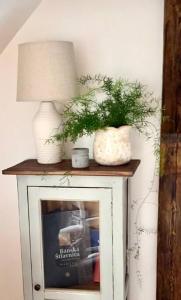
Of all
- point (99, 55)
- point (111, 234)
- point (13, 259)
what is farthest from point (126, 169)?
point (13, 259)

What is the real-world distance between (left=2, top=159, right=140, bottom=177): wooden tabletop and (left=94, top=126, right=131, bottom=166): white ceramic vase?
3 centimetres

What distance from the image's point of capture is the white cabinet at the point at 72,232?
4.25 feet

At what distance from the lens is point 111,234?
131 centimetres

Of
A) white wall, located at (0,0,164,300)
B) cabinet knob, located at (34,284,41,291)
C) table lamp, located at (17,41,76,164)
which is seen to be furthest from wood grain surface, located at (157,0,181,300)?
cabinet knob, located at (34,284,41,291)

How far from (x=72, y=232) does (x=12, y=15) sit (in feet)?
3.24

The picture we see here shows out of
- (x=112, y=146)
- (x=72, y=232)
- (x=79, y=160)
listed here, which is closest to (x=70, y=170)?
(x=79, y=160)

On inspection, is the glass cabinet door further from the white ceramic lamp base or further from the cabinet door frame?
the white ceramic lamp base

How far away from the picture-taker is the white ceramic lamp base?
1.35 m

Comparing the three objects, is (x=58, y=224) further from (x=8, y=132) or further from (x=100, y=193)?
(x=8, y=132)

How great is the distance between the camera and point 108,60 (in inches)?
59.7

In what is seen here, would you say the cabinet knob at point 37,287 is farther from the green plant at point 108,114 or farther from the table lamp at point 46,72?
the table lamp at point 46,72

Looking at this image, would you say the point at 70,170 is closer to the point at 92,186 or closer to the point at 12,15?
the point at 92,186

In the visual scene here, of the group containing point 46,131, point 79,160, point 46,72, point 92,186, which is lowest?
point 92,186

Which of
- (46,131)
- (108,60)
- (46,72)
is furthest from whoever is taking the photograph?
(108,60)
